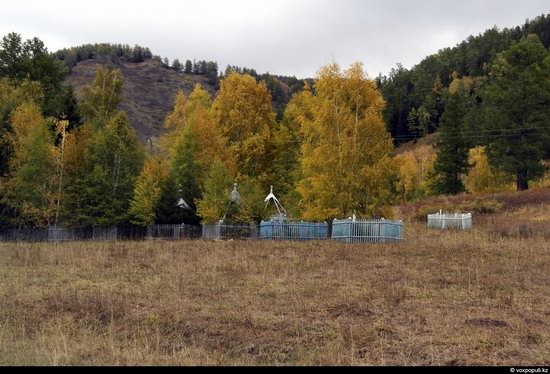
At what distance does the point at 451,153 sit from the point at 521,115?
28.7ft

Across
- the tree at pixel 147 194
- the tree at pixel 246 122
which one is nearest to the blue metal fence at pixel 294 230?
the tree at pixel 147 194

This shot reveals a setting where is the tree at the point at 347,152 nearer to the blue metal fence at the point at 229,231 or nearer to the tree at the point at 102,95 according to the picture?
the blue metal fence at the point at 229,231

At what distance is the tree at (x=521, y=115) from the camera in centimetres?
4656

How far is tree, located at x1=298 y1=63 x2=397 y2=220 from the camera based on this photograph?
2902 cm

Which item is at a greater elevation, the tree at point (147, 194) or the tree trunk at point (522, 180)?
the tree trunk at point (522, 180)

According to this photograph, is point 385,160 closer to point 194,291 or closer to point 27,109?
point 194,291

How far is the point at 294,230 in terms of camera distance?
30.6 metres

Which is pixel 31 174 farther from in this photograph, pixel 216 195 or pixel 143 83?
pixel 143 83

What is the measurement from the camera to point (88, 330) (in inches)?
370

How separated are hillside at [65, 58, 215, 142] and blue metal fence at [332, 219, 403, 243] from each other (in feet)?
330

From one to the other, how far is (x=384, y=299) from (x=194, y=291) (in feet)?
15.1

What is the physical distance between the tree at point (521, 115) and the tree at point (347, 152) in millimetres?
22374

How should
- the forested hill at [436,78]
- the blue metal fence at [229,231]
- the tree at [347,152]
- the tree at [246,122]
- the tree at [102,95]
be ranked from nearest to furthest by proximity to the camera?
the tree at [347,152] → the blue metal fence at [229,231] → the tree at [246,122] → the tree at [102,95] → the forested hill at [436,78]

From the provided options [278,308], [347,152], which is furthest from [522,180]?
[278,308]
